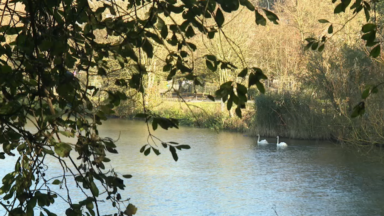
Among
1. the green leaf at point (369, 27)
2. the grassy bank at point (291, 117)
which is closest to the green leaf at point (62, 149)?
the green leaf at point (369, 27)

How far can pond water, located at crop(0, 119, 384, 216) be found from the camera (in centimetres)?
810

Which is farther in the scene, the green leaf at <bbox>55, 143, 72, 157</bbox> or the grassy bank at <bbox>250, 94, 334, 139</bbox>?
the grassy bank at <bbox>250, 94, 334, 139</bbox>

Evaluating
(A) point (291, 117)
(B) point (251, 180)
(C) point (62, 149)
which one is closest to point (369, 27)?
(C) point (62, 149)

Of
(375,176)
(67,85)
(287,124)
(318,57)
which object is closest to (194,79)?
(67,85)

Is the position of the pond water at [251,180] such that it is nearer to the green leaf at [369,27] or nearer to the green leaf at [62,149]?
the green leaf at [369,27]

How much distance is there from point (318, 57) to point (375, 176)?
367 centimetres

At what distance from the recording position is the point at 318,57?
42.1 ft

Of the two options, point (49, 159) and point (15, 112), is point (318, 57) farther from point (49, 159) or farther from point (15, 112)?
point (15, 112)

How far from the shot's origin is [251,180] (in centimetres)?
991

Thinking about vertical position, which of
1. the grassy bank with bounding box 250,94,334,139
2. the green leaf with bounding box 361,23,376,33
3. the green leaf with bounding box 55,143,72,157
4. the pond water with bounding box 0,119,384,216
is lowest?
the pond water with bounding box 0,119,384,216

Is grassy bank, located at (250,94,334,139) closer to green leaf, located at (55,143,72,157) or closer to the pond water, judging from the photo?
the pond water

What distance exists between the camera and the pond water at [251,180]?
8.10 meters

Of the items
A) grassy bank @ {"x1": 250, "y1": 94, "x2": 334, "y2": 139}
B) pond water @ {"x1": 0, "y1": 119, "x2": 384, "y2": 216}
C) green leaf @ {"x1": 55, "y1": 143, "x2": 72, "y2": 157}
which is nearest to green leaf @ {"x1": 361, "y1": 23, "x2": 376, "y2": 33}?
green leaf @ {"x1": 55, "y1": 143, "x2": 72, "y2": 157}

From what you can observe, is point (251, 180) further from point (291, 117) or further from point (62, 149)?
point (62, 149)
